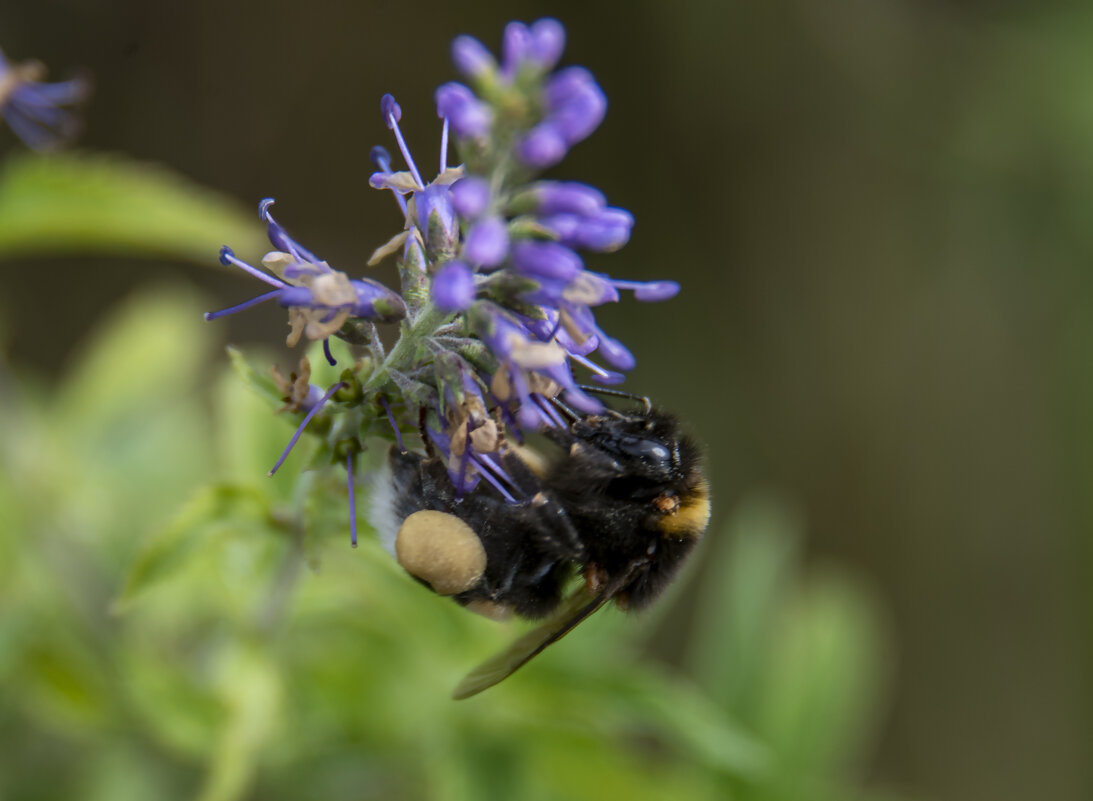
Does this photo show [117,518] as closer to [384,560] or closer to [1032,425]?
[384,560]

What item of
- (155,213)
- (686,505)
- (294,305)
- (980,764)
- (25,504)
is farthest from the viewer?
(980,764)

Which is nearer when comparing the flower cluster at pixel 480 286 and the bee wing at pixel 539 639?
the flower cluster at pixel 480 286

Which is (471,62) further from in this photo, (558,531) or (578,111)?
(558,531)

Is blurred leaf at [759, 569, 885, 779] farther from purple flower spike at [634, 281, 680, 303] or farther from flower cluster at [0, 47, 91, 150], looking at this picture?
flower cluster at [0, 47, 91, 150]

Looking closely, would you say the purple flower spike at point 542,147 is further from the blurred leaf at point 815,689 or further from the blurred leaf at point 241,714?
the blurred leaf at point 815,689

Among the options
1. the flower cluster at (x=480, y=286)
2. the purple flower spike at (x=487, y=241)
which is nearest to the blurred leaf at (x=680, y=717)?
the flower cluster at (x=480, y=286)

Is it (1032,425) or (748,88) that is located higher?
(748,88)

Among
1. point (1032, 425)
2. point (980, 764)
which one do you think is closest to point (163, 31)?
point (1032, 425)
